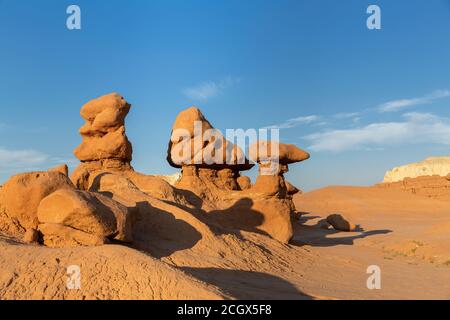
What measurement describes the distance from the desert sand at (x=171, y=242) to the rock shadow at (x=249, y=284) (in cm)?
3

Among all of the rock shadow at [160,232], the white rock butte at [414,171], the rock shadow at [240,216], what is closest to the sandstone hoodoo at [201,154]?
the rock shadow at [240,216]

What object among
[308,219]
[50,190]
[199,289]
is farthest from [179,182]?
[308,219]

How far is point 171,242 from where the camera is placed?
29.6ft

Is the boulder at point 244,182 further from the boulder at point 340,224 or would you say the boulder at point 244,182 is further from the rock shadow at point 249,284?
the rock shadow at point 249,284

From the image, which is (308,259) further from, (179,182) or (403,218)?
(403,218)

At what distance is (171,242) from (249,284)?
2.38 meters

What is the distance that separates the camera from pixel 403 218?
32938mm

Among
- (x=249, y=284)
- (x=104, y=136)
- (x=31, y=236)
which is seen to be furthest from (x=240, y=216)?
(x=31, y=236)

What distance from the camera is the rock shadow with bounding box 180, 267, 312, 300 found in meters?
6.20

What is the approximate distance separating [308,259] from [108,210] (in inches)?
259

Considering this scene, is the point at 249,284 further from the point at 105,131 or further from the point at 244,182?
the point at 244,182

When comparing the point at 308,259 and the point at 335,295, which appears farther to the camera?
the point at 308,259

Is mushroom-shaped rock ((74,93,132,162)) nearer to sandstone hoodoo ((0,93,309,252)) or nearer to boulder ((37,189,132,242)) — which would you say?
sandstone hoodoo ((0,93,309,252))

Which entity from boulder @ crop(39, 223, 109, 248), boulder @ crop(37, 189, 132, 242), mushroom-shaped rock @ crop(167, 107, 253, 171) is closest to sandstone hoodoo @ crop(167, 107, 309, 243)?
mushroom-shaped rock @ crop(167, 107, 253, 171)
